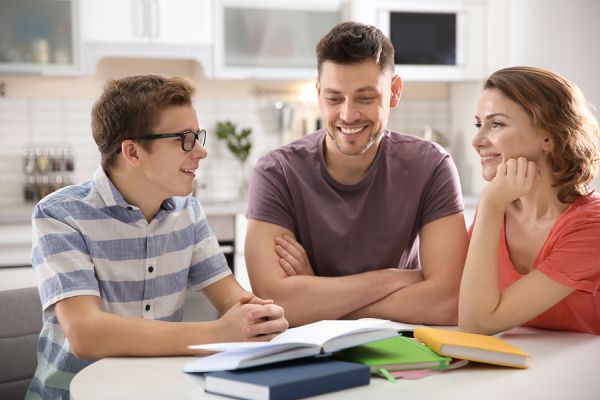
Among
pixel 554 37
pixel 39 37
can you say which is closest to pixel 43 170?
pixel 39 37

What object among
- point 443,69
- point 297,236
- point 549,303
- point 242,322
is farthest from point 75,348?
point 443,69

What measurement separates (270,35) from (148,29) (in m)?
0.62

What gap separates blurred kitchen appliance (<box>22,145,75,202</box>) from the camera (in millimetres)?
3863

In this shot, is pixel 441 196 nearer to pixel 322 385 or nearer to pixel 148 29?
pixel 322 385

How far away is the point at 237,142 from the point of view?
417 cm

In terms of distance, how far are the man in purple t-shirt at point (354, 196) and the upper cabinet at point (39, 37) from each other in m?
1.99

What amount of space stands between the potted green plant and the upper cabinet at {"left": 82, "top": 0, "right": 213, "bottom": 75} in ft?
1.14

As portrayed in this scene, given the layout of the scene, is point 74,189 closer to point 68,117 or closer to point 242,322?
point 242,322

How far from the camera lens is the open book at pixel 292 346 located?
1281 millimetres

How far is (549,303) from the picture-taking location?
1.64m

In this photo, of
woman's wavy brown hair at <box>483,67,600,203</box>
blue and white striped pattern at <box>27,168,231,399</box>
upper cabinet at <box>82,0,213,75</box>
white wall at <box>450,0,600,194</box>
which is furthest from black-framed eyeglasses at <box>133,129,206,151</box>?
white wall at <box>450,0,600,194</box>

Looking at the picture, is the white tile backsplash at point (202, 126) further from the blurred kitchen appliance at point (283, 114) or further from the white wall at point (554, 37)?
the white wall at point (554, 37)


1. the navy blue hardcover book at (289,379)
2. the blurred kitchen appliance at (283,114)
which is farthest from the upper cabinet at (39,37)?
the navy blue hardcover book at (289,379)

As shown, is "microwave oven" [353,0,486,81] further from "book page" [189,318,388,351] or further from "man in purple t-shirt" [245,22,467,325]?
"book page" [189,318,388,351]
